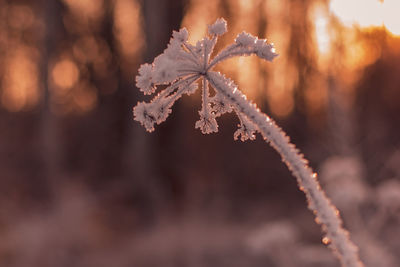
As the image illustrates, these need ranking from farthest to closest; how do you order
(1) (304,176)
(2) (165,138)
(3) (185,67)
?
1. (2) (165,138)
2. (3) (185,67)
3. (1) (304,176)

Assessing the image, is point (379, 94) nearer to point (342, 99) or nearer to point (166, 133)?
point (342, 99)

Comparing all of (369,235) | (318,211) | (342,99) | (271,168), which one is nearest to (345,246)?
(318,211)

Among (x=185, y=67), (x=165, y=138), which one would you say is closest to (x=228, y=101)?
(x=185, y=67)

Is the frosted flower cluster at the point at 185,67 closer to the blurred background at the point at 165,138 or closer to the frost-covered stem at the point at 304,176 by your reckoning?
the frost-covered stem at the point at 304,176

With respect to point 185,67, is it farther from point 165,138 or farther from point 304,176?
point 165,138

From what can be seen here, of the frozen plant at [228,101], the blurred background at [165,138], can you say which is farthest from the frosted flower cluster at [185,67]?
the blurred background at [165,138]
